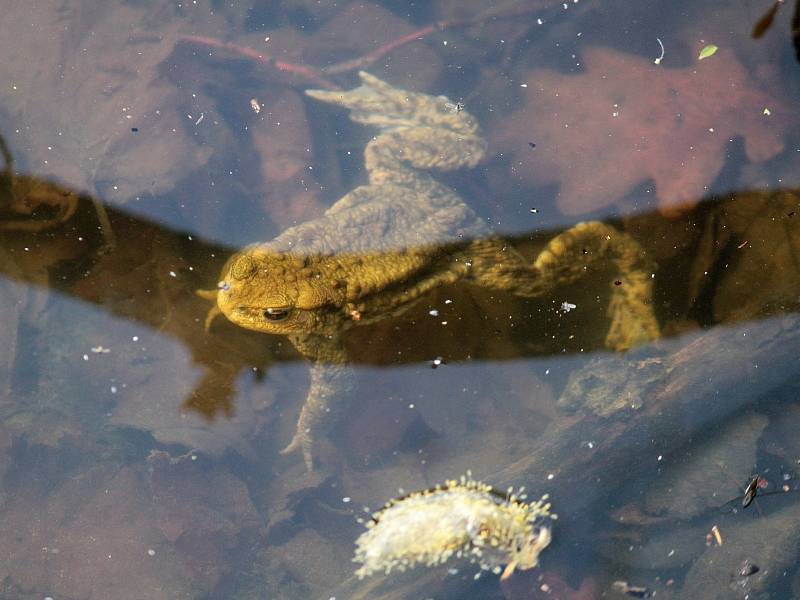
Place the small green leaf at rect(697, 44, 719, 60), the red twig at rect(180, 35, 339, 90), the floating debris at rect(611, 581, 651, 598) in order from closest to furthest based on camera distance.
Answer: the floating debris at rect(611, 581, 651, 598) < the small green leaf at rect(697, 44, 719, 60) < the red twig at rect(180, 35, 339, 90)

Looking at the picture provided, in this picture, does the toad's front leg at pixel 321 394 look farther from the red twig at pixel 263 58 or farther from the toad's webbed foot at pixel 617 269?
the red twig at pixel 263 58

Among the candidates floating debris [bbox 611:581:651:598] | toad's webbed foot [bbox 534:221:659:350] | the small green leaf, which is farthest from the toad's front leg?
the small green leaf

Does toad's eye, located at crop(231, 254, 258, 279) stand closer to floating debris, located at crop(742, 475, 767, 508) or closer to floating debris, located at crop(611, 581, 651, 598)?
floating debris, located at crop(611, 581, 651, 598)

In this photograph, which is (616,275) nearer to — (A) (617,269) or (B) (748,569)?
(A) (617,269)

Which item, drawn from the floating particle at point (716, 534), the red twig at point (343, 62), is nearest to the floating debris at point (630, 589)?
the floating particle at point (716, 534)

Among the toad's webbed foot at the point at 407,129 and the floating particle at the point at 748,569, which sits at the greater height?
the toad's webbed foot at the point at 407,129

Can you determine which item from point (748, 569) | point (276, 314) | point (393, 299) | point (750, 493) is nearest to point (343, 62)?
point (393, 299)
